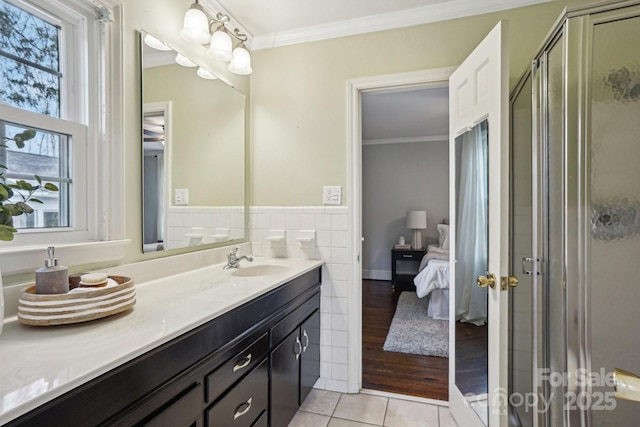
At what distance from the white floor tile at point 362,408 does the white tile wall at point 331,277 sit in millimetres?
104

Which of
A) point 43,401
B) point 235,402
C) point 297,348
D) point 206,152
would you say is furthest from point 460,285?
point 43,401

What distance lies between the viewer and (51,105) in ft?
3.85

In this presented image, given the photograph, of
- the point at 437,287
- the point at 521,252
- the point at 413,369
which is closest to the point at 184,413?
the point at 521,252

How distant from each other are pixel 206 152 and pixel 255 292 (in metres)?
0.99

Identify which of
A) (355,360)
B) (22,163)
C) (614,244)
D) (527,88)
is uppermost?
(527,88)

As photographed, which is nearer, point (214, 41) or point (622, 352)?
point (622, 352)

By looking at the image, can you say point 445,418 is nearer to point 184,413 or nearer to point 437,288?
point 184,413

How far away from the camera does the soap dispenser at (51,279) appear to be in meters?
0.93

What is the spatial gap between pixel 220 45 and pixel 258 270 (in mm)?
1325

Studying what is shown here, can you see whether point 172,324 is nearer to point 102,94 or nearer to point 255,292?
point 255,292

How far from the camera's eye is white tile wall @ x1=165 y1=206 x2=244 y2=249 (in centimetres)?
167

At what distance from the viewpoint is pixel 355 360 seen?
212 cm

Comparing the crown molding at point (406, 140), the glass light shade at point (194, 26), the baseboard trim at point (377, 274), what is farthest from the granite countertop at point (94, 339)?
the crown molding at point (406, 140)

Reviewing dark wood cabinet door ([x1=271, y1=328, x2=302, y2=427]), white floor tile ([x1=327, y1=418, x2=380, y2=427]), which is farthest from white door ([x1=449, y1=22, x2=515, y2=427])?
dark wood cabinet door ([x1=271, y1=328, x2=302, y2=427])
